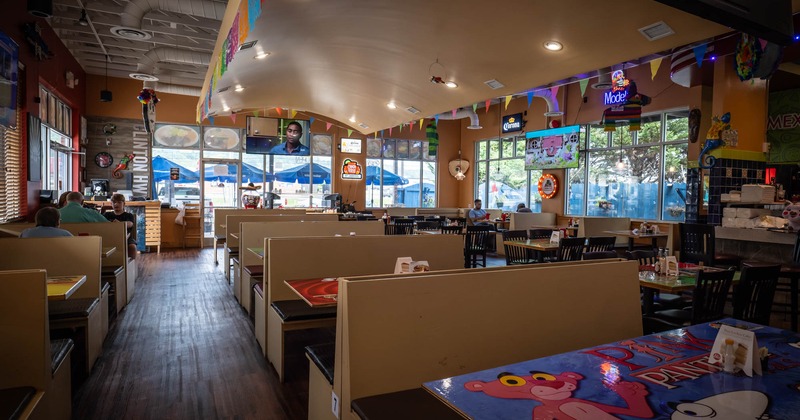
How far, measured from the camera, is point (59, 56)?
8859 mm

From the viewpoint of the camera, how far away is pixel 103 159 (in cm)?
1152

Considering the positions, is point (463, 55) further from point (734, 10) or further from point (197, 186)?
point (197, 186)

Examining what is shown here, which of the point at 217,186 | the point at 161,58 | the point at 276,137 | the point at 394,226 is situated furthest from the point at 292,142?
the point at 394,226

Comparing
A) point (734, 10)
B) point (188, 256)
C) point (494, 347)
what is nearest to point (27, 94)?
point (188, 256)

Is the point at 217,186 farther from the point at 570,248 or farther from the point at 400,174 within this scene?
the point at 570,248

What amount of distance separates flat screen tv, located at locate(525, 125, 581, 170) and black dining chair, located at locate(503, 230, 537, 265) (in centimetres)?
504

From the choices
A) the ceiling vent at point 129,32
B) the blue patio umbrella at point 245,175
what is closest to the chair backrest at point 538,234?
the ceiling vent at point 129,32

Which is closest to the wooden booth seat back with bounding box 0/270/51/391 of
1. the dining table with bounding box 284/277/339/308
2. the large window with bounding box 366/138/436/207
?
the dining table with bounding box 284/277/339/308

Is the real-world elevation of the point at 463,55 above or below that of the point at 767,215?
above

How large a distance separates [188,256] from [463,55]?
26.0ft

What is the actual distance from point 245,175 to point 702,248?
10.9 metres

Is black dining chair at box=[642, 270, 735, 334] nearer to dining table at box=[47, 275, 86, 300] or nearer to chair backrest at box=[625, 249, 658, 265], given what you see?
chair backrest at box=[625, 249, 658, 265]

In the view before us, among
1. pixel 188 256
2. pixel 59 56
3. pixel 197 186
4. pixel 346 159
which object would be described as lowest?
pixel 188 256

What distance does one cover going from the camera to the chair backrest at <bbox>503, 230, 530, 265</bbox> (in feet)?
19.8
